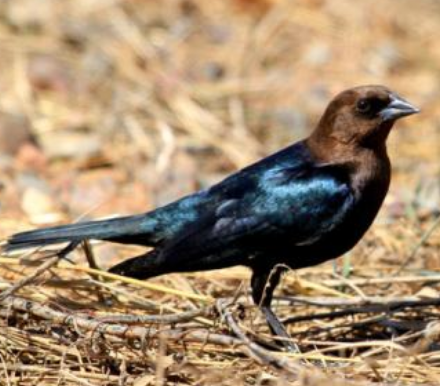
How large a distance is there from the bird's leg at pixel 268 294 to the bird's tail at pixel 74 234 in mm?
506

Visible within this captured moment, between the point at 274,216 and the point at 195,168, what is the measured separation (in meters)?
2.94

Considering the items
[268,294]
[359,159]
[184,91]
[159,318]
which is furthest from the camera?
[184,91]

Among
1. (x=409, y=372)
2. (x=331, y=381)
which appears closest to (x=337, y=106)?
(x=409, y=372)

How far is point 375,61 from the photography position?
410 inches

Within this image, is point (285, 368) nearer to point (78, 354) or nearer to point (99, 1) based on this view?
point (78, 354)

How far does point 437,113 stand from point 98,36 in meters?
2.41

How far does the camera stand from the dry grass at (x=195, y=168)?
16.0 ft

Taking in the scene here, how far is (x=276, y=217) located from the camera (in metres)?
5.45

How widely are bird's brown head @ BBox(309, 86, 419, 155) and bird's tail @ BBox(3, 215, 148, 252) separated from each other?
2.80 feet

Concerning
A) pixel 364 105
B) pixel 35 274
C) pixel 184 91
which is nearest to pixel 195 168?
pixel 184 91

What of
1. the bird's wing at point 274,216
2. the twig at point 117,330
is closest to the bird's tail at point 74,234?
the bird's wing at point 274,216

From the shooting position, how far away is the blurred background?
26.1ft

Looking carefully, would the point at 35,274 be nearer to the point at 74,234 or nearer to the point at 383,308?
the point at 74,234

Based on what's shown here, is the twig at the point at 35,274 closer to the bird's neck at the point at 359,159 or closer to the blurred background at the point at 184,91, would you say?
the bird's neck at the point at 359,159
